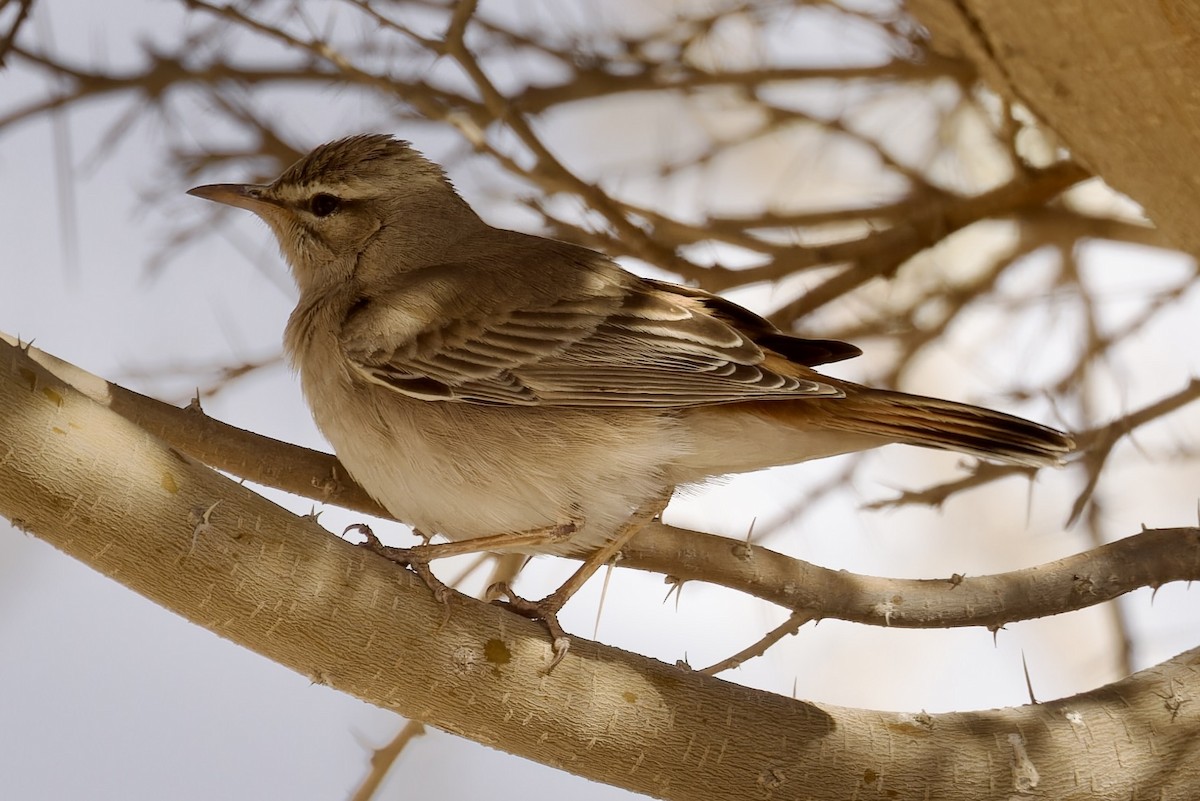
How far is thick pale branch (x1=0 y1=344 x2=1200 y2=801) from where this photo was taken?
8.65ft

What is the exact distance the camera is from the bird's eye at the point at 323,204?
4.61m

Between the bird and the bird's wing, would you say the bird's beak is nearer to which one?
the bird

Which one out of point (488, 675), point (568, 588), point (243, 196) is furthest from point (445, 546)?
point (243, 196)

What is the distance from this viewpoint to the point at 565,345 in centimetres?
404

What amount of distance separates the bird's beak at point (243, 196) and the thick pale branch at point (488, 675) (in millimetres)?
1918

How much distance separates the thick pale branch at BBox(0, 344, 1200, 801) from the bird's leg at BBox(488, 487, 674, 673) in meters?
0.04

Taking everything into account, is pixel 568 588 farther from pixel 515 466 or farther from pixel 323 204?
pixel 323 204

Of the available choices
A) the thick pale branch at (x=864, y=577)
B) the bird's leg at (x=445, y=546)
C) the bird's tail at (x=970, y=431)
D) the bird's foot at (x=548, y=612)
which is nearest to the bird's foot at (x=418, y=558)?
the bird's leg at (x=445, y=546)

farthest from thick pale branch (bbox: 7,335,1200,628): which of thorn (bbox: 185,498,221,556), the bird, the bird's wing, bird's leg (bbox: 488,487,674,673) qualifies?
thorn (bbox: 185,498,221,556)

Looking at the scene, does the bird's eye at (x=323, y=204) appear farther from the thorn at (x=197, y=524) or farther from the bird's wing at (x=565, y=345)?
the thorn at (x=197, y=524)

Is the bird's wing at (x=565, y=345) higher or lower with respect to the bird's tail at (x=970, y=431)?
higher

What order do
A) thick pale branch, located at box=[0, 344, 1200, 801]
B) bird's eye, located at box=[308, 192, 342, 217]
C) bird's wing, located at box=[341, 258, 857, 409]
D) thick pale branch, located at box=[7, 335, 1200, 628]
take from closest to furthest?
thick pale branch, located at box=[0, 344, 1200, 801]
thick pale branch, located at box=[7, 335, 1200, 628]
bird's wing, located at box=[341, 258, 857, 409]
bird's eye, located at box=[308, 192, 342, 217]

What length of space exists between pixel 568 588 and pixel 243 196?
77.9 inches

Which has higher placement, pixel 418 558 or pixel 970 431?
pixel 970 431
